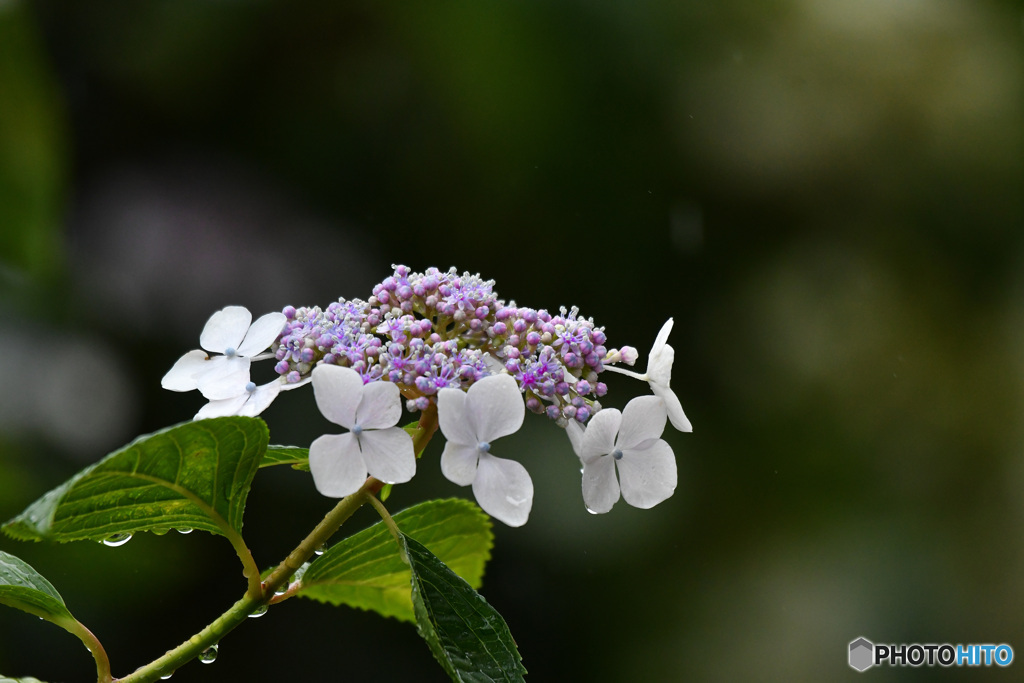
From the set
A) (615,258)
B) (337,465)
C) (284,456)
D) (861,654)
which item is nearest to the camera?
(337,465)

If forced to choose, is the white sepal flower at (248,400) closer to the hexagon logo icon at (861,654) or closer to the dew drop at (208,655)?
the dew drop at (208,655)

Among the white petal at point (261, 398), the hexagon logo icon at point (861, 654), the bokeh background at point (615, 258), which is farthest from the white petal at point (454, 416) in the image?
the hexagon logo icon at point (861, 654)

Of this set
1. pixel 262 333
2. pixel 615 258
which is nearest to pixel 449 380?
pixel 262 333

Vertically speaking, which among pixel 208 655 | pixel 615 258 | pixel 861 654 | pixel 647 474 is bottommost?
pixel 861 654

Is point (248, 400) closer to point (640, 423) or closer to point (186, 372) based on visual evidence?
point (186, 372)

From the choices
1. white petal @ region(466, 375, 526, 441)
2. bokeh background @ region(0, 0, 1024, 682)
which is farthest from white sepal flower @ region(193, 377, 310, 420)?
bokeh background @ region(0, 0, 1024, 682)

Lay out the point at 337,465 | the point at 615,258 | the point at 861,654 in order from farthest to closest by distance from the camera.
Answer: the point at 615,258 < the point at 861,654 < the point at 337,465

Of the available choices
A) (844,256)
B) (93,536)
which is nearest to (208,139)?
(844,256)
